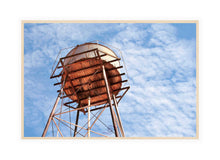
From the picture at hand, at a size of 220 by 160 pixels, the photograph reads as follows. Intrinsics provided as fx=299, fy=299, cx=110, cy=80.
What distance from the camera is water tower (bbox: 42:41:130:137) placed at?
16.4 meters

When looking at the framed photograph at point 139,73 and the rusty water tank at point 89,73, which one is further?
the rusty water tank at point 89,73

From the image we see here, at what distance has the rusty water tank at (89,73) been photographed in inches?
668

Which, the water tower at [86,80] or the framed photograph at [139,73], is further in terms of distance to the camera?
the water tower at [86,80]

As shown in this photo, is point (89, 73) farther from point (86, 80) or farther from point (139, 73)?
point (139, 73)

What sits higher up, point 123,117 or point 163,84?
point 163,84

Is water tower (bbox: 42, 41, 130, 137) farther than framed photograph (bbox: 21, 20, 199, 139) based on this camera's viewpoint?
Yes

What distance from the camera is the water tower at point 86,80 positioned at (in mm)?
16406

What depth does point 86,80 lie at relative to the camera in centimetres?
1772

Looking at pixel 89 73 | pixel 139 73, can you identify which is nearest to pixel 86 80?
pixel 89 73
